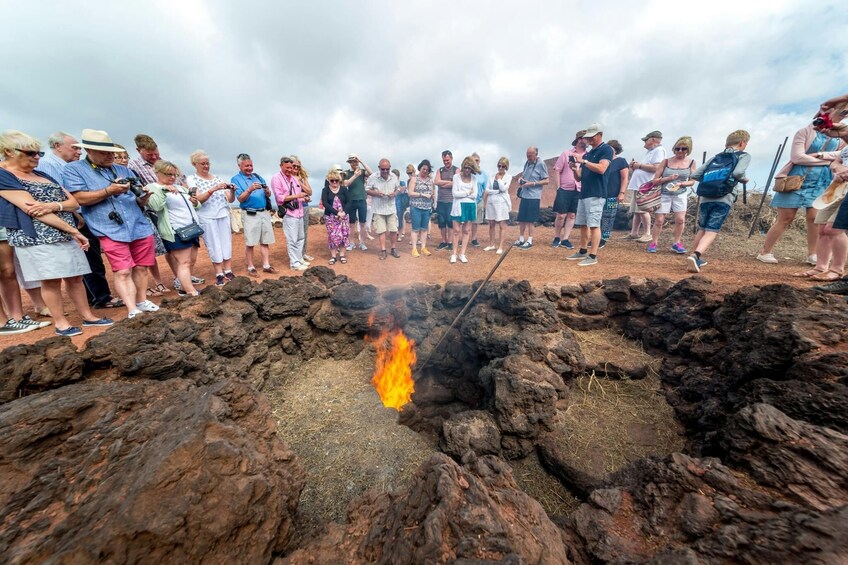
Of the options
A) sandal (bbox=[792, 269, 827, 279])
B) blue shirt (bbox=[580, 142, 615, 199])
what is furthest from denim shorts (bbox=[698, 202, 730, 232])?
blue shirt (bbox=[580, 142, 615, 199])

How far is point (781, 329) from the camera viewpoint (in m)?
2.81

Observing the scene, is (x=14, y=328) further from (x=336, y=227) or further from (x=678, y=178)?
(x=678, y=178)

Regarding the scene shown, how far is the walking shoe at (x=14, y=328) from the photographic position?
429 centimetres

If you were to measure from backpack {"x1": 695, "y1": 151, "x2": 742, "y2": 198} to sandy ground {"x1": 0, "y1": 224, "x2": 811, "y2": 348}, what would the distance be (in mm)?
1463

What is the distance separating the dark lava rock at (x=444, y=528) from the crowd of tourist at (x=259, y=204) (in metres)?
4.51

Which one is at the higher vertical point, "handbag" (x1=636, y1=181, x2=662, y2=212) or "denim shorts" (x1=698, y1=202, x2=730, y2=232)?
"handbag" (x1=636, y1=181, x2=662, y2=212)

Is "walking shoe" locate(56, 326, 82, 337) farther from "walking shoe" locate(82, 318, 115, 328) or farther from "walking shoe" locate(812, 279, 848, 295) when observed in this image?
"walking shoe" locate(812, 279, 848, 295)

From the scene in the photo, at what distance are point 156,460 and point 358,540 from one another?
120 centimetres

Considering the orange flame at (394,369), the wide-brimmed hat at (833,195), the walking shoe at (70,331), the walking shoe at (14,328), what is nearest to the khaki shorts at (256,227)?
the walking shoe at (70,331)

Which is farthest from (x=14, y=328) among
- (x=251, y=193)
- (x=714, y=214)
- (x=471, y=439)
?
(x=714, y=214)

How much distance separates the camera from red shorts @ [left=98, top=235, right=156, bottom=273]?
4.38 meters

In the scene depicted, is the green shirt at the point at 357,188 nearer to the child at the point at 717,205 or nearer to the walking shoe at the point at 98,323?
the walking shoe at the point at 98,323

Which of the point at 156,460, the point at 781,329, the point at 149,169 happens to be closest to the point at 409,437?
the point at 156,460

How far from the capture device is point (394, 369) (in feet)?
18.6
